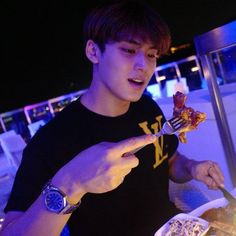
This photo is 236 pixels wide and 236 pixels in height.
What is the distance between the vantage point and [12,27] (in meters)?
7.49

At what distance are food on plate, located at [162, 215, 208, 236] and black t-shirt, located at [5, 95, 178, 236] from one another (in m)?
0.35

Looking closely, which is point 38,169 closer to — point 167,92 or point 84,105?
point 84,105

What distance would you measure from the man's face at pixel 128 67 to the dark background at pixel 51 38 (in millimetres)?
4219

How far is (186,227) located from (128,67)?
560 mm

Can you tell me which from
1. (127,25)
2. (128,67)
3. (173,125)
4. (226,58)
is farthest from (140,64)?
(226,58)

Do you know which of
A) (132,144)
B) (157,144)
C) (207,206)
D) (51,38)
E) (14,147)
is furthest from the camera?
(51,38)

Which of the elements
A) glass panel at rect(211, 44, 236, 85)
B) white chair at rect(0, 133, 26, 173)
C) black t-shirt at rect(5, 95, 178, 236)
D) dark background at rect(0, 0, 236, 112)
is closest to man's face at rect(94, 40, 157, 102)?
black t-shirt at rect(5, 95, 178, 236)

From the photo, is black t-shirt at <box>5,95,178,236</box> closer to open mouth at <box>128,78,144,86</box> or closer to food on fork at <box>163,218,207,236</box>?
open mouth at <box>128,78,144,86</box>

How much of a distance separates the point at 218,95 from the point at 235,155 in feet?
0.86

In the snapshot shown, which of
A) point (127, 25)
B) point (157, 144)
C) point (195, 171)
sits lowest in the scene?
point (195, 171)

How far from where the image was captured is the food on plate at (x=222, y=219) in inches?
30.5

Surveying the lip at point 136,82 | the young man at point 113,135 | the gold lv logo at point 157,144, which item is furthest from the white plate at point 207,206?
the lip at point 136,82

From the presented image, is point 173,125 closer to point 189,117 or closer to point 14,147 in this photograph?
point 189,117

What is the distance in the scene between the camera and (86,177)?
73cm
